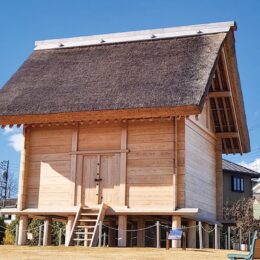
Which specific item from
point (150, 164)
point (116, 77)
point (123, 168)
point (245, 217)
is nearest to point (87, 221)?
point (123, 168)

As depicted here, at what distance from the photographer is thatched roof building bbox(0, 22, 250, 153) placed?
18.9m

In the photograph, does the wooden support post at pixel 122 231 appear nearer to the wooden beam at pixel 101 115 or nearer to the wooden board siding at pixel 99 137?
the wooden board siding at pixel 99 137

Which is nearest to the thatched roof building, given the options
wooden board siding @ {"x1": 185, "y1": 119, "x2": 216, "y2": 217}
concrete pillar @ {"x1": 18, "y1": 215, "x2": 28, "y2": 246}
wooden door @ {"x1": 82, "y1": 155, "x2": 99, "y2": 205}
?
wooden door @ {"x1": 82, "y1": 155, "x2": 99, "y2": 205}

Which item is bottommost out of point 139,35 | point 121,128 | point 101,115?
point 121,128

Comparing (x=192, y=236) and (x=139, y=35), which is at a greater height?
(x=139, y=35)

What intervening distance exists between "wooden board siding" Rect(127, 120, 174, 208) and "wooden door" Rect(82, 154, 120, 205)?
1.76 feet

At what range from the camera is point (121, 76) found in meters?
20.9

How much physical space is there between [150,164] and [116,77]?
3547mm

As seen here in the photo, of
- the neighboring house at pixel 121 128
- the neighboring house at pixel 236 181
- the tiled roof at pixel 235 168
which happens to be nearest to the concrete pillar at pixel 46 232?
the neighboring house at pixel 121 128

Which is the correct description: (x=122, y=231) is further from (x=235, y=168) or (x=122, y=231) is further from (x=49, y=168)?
(x=235, y=168)

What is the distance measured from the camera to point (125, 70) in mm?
21281

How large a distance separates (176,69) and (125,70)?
206cm

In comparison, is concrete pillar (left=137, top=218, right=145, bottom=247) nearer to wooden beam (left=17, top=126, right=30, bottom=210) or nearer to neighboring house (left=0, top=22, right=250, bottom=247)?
neighboring house (left=0, top=22, right=250, bottom=247)

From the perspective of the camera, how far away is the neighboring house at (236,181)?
4938 cm
